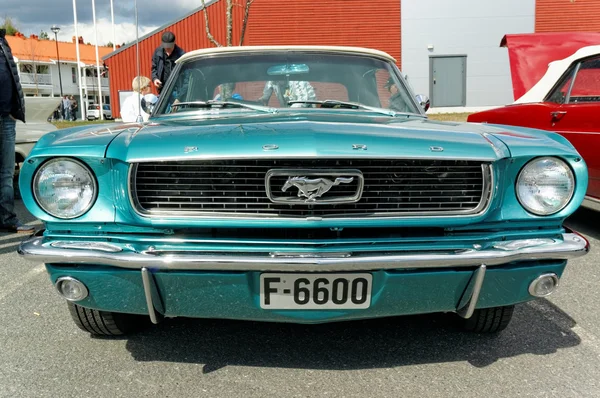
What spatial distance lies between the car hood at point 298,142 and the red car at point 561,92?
271 cm

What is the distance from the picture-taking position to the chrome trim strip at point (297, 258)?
2064 mm

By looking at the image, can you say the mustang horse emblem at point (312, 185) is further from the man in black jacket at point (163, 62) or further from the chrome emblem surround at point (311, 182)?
the man in black jacket at point (163, 62)

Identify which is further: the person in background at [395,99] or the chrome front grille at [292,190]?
the person in background at [395,99]

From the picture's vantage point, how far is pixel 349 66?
350 cm

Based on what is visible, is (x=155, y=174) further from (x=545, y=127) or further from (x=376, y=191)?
(x=545, y=127)

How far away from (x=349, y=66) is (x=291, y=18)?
79.9 ft

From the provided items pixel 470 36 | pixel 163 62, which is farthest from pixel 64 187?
pixel 470 36

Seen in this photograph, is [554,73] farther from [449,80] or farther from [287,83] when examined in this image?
[449,80]

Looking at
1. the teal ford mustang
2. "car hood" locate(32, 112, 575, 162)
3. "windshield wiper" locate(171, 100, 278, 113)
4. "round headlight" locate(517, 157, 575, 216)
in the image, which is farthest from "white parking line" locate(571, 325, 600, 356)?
"windshield wiper" locate(171, 100, 278, 113)

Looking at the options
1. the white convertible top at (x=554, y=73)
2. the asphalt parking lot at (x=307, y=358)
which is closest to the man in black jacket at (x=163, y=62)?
the white convertible top at (x=554, y=73)

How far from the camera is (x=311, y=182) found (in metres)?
2.12

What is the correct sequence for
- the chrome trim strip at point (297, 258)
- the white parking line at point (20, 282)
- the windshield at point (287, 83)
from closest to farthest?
the chrome trim strip at point (297, 258)
the windshield at point (287, 83)
the white parking line at point (20, 282)

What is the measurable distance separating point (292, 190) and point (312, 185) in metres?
0.09

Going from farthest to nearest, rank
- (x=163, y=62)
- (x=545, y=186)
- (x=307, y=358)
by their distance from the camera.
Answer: (x=163, y=62) → (x=307, y=358) → (x=545, y=186)
